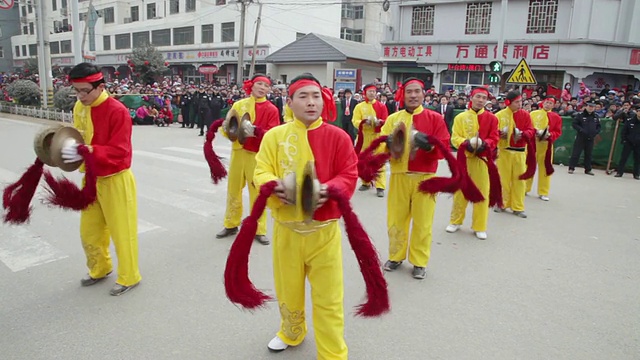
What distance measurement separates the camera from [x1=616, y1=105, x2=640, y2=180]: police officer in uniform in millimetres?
10711

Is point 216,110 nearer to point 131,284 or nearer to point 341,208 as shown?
point 131,284

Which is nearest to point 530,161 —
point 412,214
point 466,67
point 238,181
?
point 412,214

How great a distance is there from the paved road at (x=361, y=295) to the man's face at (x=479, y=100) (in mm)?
1725

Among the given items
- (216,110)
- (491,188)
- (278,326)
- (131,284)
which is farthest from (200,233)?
(216,110)

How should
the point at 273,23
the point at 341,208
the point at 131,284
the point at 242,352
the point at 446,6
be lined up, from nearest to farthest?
the point at 341,208 < the point at 242,352 < the point at 131,284 < the point at 446,6 < the point at 273,23

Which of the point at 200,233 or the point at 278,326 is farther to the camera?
the point at 200,233

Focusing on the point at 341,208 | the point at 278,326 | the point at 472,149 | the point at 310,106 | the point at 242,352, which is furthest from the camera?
the point at 472,149

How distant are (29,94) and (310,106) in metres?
24.6

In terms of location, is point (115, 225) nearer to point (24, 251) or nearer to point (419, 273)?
point (24, 251)

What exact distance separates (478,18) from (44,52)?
68.3 feet

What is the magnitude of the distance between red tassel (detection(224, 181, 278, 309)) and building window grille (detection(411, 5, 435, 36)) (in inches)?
971

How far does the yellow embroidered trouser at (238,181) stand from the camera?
18.1 feet

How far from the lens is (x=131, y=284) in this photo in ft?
13.4

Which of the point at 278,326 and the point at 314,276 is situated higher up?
the point at 314,276
